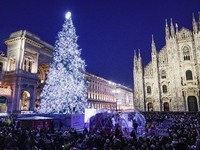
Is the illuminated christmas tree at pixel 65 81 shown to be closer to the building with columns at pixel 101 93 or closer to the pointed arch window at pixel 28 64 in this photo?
the pointed arch window at pixel 28 64

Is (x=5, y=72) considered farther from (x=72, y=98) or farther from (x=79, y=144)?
(x=79, y=144)

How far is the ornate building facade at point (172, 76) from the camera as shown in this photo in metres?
39.0

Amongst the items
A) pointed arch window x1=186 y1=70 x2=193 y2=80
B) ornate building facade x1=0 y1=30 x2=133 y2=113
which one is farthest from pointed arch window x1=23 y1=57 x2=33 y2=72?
pointed arch window x1=186 y1=70 x2=193 y2=80

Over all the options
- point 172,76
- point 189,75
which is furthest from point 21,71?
point 189,75

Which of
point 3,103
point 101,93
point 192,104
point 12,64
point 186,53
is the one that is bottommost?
point 192,104

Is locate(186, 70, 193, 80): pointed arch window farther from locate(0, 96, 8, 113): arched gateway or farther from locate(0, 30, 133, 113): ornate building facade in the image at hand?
locate(0, 96, 8, 113): arched gateway

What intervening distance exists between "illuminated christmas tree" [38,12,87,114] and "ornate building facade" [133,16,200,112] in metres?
24.0

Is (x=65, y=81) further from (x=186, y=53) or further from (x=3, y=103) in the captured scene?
(x=186, y=53)

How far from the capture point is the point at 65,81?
21078 mm

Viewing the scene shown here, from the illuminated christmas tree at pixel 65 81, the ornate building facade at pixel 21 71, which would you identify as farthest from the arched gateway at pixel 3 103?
the illuminated christmas tree at pixel 65 81

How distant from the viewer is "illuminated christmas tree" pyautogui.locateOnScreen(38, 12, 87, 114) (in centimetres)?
2064

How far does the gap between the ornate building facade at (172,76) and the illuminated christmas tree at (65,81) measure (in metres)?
24.0

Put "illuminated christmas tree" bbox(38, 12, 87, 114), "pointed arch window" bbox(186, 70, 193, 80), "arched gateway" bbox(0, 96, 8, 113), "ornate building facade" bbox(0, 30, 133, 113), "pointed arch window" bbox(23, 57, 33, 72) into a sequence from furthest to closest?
"pointed arch window" bbox(186, 70, 193, 80) → "pointed arch window" bbox(23, 57, 33, 72) → "ornate building facade" bbox(0, 30, 133, 113) → "arched gateway" bbox(0, 96, 8, 113) → "illuminated christmas tree" bbox(38, 12, 87, 114)

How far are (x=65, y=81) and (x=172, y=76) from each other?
28164mm
